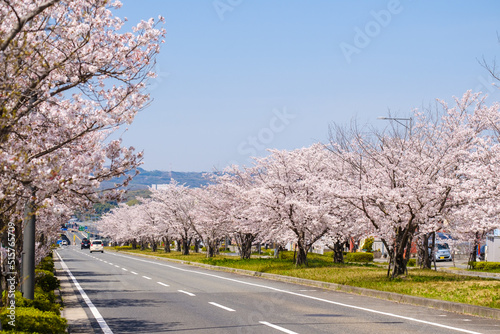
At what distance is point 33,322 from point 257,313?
599 cm

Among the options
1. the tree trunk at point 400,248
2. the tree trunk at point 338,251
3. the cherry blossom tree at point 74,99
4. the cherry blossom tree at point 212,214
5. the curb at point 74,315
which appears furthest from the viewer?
the cherry blossom tree at point 212,214

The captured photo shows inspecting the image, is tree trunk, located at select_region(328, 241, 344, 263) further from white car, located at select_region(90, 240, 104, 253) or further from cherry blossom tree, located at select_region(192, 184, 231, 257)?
white car, located at select_region(90, 240, 104, 253)

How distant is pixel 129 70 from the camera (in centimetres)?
962

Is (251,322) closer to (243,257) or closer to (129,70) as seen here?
(129,70)

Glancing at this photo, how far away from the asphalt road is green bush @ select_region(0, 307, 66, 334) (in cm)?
209

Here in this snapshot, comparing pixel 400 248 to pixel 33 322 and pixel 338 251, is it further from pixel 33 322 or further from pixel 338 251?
pixel 338 251

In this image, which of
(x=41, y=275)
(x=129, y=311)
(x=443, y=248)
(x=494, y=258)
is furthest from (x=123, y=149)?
(x=443, y=248)

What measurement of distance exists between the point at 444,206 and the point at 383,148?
340 cm

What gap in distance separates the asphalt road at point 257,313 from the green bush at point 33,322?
6.85 feet

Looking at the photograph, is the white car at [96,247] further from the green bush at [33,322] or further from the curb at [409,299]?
the green bush at [33,322]

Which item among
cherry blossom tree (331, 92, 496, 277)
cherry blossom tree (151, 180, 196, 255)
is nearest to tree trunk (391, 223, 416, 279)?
cherry blossom tree (331, 92, 496, 277)

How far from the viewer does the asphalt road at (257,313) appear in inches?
435

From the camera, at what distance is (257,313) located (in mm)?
13188

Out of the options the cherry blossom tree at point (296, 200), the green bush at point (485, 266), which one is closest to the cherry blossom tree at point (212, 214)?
the cherry blossom tree at point (296, 200)
